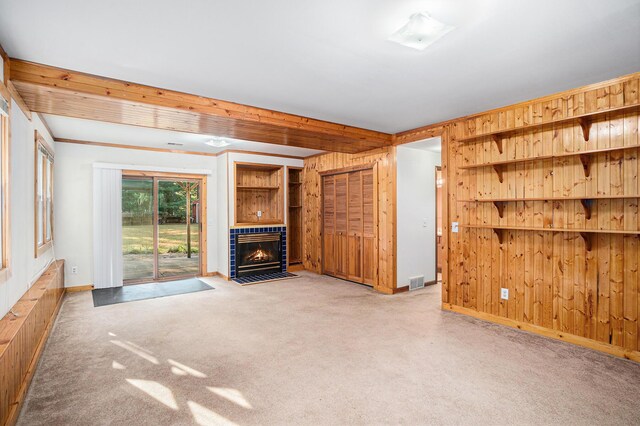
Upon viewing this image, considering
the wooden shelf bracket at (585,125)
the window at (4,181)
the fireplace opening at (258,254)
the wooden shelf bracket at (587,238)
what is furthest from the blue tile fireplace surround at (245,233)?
the wooden shelf bracket at (585,125)

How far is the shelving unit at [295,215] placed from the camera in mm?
7484

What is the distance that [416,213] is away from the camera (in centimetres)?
557

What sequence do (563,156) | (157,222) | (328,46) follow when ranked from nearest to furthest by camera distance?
(328,46)
(563,156)
(157,222)

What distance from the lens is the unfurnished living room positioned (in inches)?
85.4

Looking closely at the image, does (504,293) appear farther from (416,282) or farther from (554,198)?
(416,282)

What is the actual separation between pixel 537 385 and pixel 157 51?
372 cm

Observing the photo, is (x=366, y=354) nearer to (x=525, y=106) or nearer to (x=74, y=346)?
(x=74, y=346)

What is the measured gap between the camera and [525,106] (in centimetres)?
362

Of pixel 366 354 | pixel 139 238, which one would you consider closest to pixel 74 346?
pixel 366 354

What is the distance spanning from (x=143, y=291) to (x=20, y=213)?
2815mm

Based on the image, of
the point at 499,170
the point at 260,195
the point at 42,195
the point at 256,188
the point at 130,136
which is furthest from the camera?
the point at 260,195

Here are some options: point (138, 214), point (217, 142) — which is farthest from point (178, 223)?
point (217, 142)

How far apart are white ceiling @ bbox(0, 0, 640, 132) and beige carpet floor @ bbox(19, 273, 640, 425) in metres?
2.46

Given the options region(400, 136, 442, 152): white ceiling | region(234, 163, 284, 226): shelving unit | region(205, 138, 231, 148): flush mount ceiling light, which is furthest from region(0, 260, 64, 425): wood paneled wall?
region(400, 136, 442, 152): white ceiling
